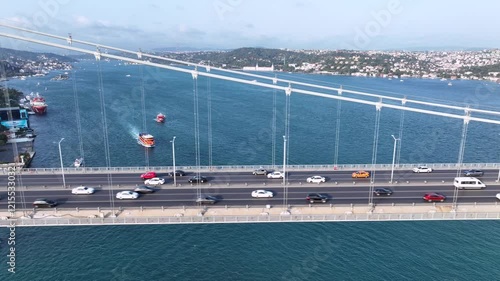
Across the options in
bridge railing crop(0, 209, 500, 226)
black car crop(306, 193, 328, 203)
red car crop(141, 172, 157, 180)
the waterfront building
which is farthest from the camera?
the waterfront building

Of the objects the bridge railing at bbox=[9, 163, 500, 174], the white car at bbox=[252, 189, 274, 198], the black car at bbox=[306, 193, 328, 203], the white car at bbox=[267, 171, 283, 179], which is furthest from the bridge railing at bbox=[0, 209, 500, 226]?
the bridge railing at bbox=[9, 163, 500, 174]

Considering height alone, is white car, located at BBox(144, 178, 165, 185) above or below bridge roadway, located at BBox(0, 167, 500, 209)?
above

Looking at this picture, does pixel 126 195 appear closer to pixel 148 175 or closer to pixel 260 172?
pixel 148 175

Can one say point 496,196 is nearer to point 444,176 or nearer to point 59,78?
point 444,176

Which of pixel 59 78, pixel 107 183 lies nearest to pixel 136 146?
pixel 107 183

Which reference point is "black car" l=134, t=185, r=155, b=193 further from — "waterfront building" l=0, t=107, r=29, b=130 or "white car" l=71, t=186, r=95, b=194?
"waterfront building" l=0, t=107, r=29, b=130

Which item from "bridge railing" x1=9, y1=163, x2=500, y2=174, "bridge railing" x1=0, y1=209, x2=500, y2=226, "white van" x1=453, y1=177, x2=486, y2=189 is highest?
"white van" x1=453, y1=177, x2=486, y2=189
